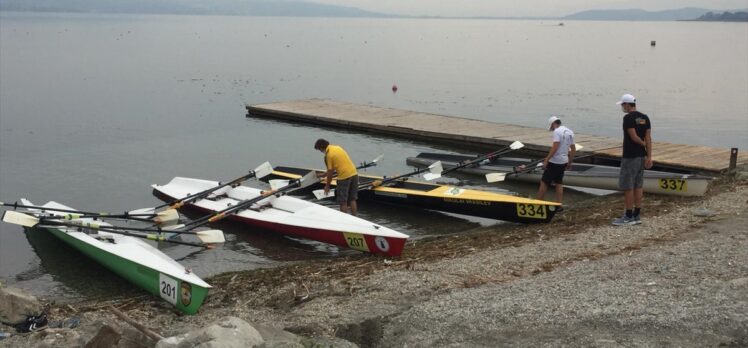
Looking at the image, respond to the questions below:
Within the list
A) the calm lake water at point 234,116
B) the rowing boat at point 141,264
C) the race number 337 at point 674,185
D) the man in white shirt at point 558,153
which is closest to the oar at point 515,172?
the calm lake water at point 234,116

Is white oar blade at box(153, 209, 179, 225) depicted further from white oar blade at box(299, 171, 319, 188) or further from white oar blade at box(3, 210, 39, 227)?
white oar blade at box(299, 171, 319, 188)

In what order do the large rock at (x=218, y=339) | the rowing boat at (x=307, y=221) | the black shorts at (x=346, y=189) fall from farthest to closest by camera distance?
1. the black shorts at (x=346, y=189)
2. the rowing boat at (x=307, y=221)
3. the large rock at (x=218, y=339)

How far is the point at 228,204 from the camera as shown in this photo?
625 inches

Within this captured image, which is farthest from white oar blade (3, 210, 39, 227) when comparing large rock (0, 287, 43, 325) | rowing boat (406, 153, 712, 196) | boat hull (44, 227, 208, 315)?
rowing boat (406, 153, 712, 196)

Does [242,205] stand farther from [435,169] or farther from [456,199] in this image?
[435,169]

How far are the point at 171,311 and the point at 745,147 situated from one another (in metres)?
23.2

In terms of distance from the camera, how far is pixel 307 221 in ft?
44.3

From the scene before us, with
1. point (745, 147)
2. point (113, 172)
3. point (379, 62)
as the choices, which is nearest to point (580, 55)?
point (379, 62)

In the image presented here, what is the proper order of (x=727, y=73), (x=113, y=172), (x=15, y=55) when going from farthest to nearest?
(x=15, y=55) < (x=727, y=73) < (x=113, y=172)

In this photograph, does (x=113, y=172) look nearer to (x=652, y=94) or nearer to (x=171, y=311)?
(x=171, y=311)

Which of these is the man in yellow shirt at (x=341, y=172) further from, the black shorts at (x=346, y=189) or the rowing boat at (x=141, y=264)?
the rowing boat at (x=141, y=264)

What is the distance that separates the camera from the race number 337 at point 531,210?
44.4 feet

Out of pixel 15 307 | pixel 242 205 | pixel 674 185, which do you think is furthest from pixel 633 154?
pixel 15 307

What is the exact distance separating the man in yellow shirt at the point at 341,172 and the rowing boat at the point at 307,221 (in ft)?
1.60
